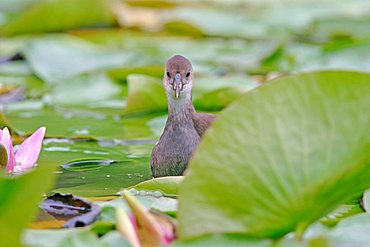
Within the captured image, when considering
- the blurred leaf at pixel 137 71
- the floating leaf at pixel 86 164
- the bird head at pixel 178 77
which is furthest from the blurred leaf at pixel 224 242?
the blurred leaf at pixel 137 71

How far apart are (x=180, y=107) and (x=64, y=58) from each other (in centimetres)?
183

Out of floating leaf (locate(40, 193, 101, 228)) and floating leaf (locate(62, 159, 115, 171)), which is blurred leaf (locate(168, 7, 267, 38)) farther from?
floating leaf (locate(40, 193, 101, 228))

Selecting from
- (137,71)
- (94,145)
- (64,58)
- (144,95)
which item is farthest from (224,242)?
(64,58)

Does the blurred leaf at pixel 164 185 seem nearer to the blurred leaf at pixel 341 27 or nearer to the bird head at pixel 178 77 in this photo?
the bird head at pixel 178 77

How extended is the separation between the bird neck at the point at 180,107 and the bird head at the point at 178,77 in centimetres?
1

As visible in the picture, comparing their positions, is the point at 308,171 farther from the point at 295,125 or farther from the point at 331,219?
the point at 331,219

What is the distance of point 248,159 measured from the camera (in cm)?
178

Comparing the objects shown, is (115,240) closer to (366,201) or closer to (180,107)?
(366,201)

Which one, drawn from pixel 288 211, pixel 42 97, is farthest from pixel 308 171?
pixel 42 97

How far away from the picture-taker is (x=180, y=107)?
309cm

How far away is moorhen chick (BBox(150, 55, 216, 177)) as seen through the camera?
9.34ft

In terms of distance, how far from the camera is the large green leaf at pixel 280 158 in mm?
1754

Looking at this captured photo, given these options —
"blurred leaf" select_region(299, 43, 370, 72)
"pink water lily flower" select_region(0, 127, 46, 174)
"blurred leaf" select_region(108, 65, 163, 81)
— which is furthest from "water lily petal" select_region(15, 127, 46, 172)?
"blurred leaf" select_region(299, 43, 370, 72)

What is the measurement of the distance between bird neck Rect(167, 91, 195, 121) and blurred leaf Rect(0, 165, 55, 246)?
4.77ft
